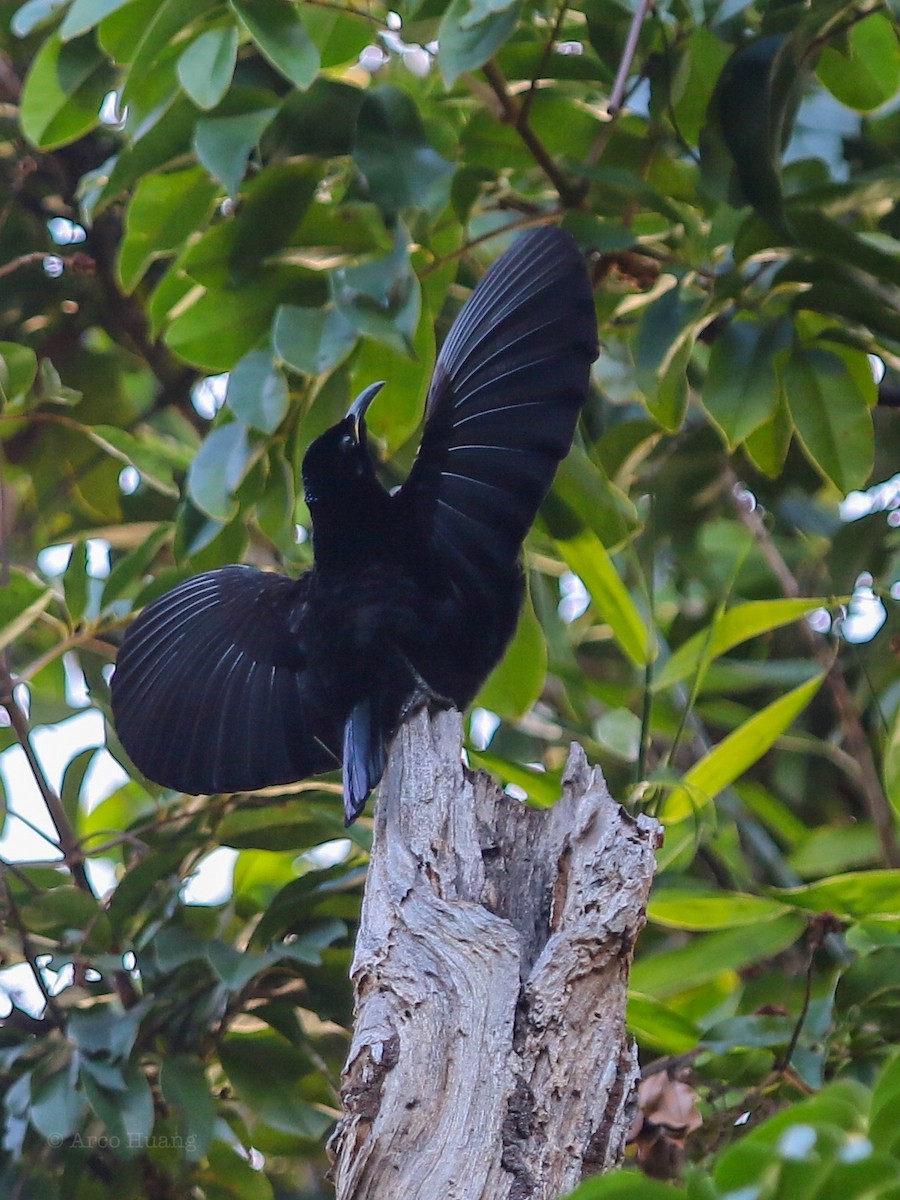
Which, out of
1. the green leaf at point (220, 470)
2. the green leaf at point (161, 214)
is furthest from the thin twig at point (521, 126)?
the green leaf at point (220, 470)

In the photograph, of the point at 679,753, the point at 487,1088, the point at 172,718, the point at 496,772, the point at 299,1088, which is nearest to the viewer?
the point at 487,1088

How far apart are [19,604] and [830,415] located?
1.43m

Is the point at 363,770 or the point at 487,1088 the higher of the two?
the point at 487,1088

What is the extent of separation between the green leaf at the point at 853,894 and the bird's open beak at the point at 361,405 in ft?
3.37

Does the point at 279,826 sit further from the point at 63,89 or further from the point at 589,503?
the point at 63,89

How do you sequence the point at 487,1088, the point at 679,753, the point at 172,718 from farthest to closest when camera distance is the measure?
1. the point at 679,753
2. the point at 172,718
3. the point at 487,1088

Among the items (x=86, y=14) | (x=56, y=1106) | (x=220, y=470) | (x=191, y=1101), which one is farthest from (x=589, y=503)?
(x=56, y=1106)

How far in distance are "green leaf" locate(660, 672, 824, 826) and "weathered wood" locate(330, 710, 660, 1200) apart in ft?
2.93

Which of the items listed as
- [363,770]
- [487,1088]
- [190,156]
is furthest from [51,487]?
[487,1088]

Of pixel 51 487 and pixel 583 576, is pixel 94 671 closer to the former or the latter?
pixel 51 487

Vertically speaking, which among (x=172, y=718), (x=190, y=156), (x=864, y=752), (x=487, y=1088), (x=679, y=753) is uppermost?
(x=190, y=156)

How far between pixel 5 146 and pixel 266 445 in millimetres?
1515

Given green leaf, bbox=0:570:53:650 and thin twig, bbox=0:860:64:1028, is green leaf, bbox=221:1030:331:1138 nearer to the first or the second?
thin twig, bbox=0:860:64:1028

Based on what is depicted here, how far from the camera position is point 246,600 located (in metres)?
2.45
